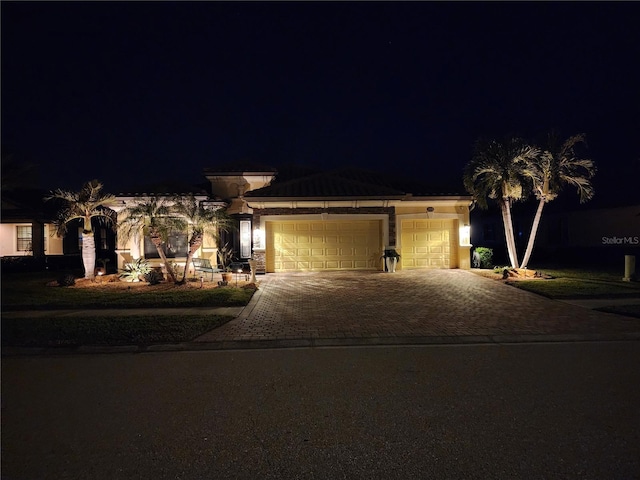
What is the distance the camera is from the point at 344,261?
1905cm

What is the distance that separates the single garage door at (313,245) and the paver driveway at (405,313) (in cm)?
344

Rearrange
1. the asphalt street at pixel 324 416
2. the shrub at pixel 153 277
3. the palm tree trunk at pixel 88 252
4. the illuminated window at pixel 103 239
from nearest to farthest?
the asphalt street at pixel 324 416
the shrub at pixel 153 277
the palm tree trunk at pixel 88 252
the illuminated window at pixel 103 239

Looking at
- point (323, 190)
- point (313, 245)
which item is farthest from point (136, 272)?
point (323, 190)

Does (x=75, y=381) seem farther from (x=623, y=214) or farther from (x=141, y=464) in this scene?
(x=623, y=214)

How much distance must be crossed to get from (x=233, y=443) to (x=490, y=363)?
4033 mm

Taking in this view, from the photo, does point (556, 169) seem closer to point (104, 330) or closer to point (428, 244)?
point (428, 244)

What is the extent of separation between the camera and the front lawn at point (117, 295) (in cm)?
1127

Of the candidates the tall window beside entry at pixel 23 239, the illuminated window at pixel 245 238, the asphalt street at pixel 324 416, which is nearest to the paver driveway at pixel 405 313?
the asphalt street at pixel 324 416

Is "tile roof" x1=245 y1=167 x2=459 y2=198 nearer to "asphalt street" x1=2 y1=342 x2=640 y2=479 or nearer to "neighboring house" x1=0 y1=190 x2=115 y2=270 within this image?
"neighboring house" x1=0 y1=190 x2=115 y2=270

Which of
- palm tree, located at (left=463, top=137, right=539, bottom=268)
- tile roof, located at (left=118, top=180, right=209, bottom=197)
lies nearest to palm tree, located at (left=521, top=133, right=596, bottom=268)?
palm tree, located at (left=463, top=137, right=539, bottom=268)

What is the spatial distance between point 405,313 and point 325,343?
123 inches

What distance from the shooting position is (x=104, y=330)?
8.41 m

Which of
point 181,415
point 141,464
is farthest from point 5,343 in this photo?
point 141,464

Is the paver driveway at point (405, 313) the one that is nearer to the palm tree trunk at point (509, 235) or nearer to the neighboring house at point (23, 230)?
the palm tree trunk at point (509, 235)
